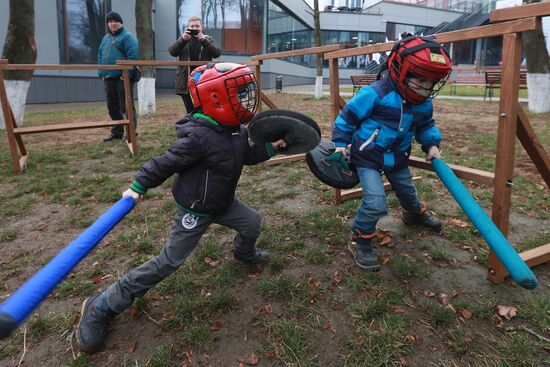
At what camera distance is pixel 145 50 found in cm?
1134

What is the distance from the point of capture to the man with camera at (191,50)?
6160 millimetres

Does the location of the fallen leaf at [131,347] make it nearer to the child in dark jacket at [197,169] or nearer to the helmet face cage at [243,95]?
the child in dark jacket at [197,169]

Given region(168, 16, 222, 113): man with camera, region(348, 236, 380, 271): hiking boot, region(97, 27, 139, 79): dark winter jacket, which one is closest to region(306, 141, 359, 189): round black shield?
region(348, 236, 380, 271): hiking boot

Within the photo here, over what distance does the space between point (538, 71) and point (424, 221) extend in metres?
9.50

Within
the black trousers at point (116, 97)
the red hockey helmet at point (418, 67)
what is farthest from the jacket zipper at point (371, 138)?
the black trousers at point (116, 97)

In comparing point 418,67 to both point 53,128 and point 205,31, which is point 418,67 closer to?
point 53,128

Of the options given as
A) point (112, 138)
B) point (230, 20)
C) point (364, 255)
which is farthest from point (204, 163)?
point (230, 20)

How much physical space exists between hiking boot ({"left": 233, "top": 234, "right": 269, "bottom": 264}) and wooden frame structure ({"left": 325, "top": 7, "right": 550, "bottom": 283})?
1620mm

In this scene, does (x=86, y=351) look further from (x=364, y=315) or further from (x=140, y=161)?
(x=140, y=161)

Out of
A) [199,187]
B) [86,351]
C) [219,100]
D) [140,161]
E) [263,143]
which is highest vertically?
[219,100]

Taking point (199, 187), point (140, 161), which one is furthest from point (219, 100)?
point (140, 161)

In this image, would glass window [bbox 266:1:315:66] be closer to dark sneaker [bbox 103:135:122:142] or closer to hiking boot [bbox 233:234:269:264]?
dark sneaker [bbox 103:135:122:142]

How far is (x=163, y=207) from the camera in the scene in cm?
436

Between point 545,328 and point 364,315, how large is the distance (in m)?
1.03
